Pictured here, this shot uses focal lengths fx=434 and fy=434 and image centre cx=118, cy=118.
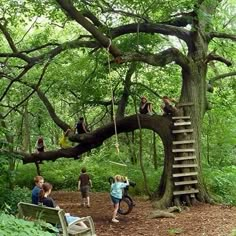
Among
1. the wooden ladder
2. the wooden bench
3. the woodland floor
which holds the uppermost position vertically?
the wooden ladder

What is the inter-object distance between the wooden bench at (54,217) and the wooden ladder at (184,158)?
209 inches

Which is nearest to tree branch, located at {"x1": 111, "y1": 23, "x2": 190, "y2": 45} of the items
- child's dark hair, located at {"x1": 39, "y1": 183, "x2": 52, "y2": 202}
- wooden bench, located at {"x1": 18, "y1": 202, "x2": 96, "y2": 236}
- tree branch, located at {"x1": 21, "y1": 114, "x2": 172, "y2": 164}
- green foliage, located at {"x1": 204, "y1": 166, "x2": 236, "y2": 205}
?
tree branch, located at {"x1": 21, "y1": 114, "x2": 172, "y2": 164}

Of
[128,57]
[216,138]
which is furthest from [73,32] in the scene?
[128,57]

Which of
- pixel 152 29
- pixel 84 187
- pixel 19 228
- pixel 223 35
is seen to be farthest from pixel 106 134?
pixel 19 228

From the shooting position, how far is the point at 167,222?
999 centimetres

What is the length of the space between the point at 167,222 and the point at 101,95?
302 inches

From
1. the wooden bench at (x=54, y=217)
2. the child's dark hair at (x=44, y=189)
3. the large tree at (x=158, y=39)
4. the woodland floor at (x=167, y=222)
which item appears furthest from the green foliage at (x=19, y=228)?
the large tree at (x=158, y=39)

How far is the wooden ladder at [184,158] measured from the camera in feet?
39.5

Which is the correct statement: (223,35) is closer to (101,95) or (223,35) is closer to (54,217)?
(101,95)

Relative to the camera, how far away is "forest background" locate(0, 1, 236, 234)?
12.9 m

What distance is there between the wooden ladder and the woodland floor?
2.20 ft

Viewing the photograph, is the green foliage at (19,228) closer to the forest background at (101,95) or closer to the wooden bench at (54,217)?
the wooden bench at (54,217)

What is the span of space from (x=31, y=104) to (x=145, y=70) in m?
7.65

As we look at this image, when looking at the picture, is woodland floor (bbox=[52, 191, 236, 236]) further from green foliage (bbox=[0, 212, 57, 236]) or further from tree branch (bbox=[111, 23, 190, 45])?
tree branch (bbox=[111, 23, 190, 45])
